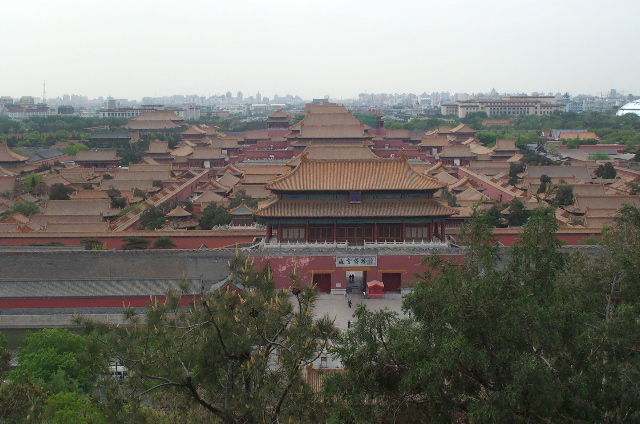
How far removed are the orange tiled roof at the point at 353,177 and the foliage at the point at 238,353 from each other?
12732 mm

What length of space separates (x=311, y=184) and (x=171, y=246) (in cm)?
622

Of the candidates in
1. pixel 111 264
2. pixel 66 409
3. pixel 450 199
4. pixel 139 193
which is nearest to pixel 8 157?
pixel 139 193

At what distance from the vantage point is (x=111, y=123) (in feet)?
259

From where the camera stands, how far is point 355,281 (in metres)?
21.5

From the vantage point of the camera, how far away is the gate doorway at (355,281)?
20.9 meters

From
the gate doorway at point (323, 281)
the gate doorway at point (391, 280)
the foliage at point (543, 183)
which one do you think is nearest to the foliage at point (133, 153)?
the foliage at point (543, 183)

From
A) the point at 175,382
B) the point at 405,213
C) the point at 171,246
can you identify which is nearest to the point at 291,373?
the point at 175,382

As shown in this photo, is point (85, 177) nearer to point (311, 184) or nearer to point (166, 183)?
point (166, 183)

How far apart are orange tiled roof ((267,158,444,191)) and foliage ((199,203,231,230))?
7234mm

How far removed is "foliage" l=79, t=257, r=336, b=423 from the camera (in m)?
7.36

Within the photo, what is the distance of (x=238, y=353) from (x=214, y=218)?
2080 cm

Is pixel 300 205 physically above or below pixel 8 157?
below

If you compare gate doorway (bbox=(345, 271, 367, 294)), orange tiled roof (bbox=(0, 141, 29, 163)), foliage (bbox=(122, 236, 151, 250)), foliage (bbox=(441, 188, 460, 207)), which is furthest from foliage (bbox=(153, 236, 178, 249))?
orange tiled roof (bbox=(0, 141, 29, 163))

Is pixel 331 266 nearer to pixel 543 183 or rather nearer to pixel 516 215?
pixel 516 215
